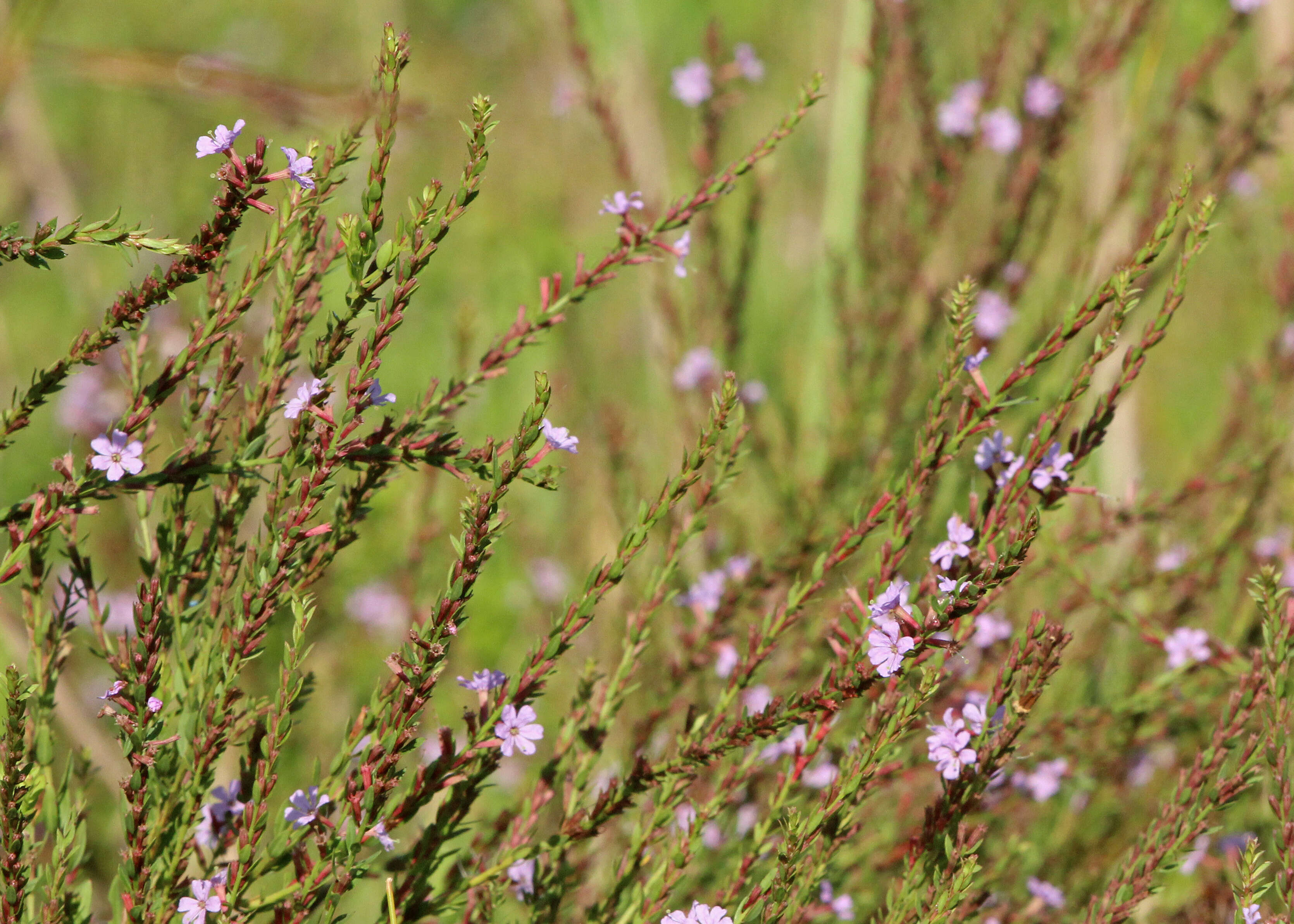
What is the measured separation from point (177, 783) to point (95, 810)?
209cm

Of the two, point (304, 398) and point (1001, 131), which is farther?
point (1001, 131)

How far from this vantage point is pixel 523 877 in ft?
5.43

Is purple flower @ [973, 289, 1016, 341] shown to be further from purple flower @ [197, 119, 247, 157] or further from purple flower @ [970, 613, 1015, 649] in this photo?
purple flower @ [197, 119, 247, 157]

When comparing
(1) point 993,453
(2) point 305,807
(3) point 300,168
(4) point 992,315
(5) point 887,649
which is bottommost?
(5) point 887,649

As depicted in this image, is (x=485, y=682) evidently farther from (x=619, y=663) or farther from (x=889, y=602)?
(x=889, y=602)

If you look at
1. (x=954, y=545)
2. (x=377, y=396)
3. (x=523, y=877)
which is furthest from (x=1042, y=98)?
(x=523, y=877)

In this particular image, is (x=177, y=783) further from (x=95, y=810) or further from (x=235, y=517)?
(x=95, y=810)

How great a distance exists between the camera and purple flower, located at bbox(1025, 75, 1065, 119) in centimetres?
270

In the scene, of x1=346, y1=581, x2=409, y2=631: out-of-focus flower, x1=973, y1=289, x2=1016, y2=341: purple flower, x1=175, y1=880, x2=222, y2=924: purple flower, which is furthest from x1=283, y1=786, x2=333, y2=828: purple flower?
Result: x1=346, y1=581, x2=409, y2=631: out-of-focus flower

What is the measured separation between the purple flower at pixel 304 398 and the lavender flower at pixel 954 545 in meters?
0.79

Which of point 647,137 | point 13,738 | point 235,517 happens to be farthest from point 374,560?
point 13,738

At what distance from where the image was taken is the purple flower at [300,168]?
127 cm

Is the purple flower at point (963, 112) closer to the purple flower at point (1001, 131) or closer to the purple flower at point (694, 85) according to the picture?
the purple flower at point (1001, 131)

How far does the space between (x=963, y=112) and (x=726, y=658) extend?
1570 mm
